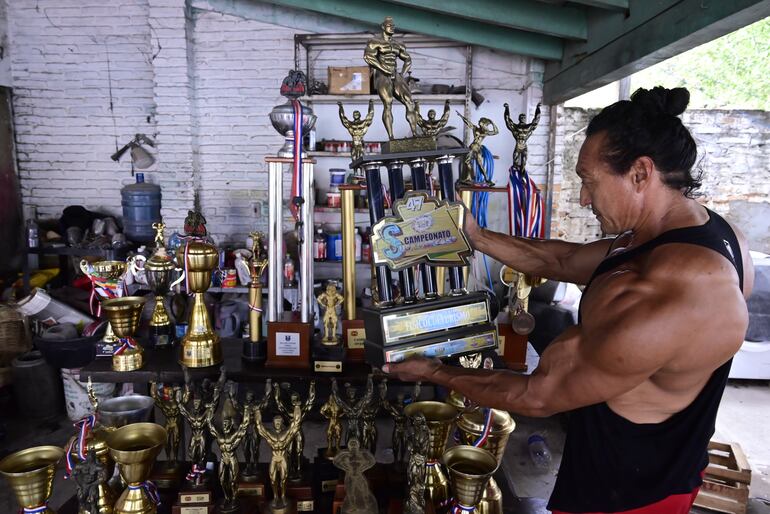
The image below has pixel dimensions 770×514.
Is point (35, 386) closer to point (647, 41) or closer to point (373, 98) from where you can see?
point (373, 98)

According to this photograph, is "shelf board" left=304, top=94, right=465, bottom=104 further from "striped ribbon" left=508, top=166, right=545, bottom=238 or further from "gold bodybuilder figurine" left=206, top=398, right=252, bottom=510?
"gold bodybuilder figurine" left=206, top=398, right=252, bottom=510

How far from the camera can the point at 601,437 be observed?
1.51 m

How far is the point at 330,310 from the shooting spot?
7.68 ft

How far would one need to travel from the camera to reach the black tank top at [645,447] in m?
1.40

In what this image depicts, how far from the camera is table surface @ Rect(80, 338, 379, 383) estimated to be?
2240mm

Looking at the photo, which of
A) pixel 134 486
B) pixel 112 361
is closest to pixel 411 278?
pixel 134 486

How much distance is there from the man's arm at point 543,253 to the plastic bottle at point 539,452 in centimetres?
195

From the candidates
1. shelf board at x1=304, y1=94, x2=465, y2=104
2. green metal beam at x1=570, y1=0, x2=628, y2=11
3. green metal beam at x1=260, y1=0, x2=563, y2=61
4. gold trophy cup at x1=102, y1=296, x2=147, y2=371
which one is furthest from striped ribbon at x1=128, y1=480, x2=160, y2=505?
green metal beam at x1=260, y1=0, x2=563, y2=61

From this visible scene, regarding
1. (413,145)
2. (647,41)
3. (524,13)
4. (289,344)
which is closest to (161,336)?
(289,344)

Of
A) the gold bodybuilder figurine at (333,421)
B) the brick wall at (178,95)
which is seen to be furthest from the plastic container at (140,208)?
the gold bodybuilder figurine at (333,421)

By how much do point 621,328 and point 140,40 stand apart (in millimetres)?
5536

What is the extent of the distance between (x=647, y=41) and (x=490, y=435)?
233cm

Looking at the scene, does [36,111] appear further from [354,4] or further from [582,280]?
[582,280]

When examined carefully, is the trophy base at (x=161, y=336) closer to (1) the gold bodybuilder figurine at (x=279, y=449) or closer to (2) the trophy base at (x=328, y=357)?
(2) the trophy base at (x=328, y=357)
